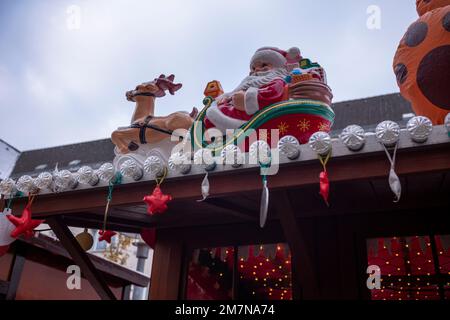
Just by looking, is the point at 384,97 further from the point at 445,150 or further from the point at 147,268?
the point at 147,268

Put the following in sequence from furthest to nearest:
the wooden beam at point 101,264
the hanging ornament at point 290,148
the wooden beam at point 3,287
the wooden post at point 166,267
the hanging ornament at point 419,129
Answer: the wooden beam at point 101,264
the wooden beam at point 3,287
the wooden post at point 166,267
the hanging ornament at point 290,148
the hanging ornament at point 419,129

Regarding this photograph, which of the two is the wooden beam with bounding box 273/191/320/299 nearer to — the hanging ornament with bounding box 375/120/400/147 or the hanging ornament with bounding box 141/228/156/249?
the hanging ornament with bounding box 375/120/400/147

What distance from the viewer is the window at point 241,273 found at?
198 inches

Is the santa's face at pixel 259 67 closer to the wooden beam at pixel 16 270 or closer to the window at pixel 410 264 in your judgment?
the window at pixel 410 264

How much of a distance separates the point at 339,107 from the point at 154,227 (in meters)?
10.8

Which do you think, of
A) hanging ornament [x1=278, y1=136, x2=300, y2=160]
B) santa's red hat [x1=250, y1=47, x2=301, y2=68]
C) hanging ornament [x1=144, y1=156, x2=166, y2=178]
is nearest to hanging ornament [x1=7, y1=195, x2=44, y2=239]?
hanging ornament [x1=144, y1=156, x2=166, y2=178]

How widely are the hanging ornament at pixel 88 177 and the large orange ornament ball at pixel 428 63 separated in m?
3.39

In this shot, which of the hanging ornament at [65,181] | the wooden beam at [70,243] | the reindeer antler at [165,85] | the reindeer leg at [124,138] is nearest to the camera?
the hanging ornament at [65,181]

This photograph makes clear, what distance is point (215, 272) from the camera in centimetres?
549

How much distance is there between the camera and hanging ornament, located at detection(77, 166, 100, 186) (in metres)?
4.24

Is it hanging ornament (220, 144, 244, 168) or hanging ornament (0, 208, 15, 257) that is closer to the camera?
hanging ornament (220, 144, 244, 168)

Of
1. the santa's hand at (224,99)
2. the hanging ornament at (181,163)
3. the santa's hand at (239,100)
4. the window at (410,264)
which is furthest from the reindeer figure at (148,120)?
the window at (410,264)

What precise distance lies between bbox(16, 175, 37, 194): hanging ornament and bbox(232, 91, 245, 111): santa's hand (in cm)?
233
